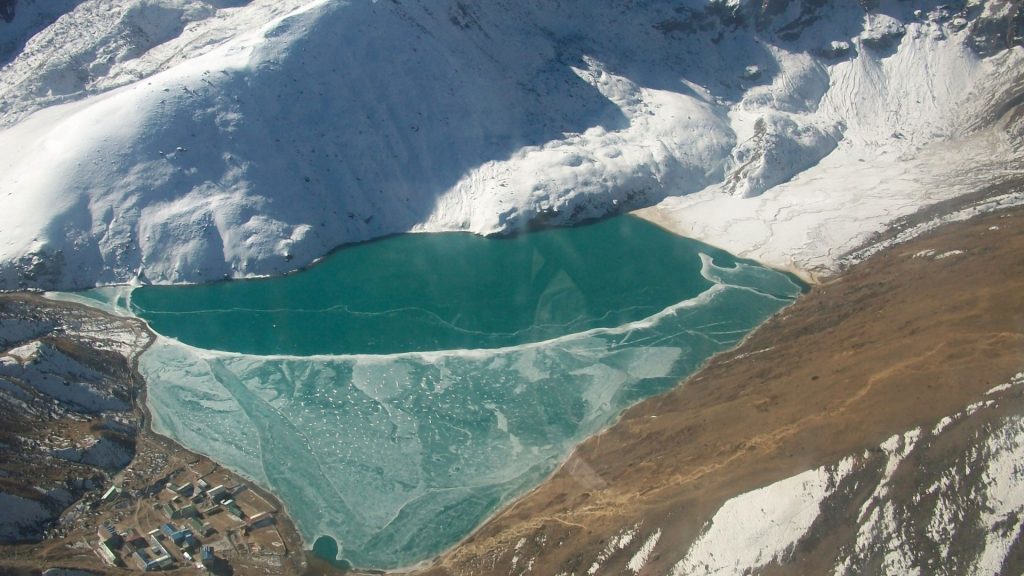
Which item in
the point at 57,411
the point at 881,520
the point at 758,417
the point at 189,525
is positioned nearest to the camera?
the point at 881,520

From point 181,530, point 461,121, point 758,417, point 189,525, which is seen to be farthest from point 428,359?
point 461,121

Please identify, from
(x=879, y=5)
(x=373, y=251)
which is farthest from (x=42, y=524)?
(x=879, y=5)

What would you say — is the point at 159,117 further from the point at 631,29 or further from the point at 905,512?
the point at 905,512

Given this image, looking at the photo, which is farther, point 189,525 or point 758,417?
point 758,417

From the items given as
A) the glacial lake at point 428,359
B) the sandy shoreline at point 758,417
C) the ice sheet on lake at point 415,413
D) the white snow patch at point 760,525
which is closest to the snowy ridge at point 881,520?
the white snow patch at point 760,525

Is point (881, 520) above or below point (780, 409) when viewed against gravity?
below

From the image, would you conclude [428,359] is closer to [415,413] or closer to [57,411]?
[415,413]

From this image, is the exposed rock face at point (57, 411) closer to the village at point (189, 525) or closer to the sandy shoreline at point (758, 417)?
the sandy shoreline at point (758, 417)
